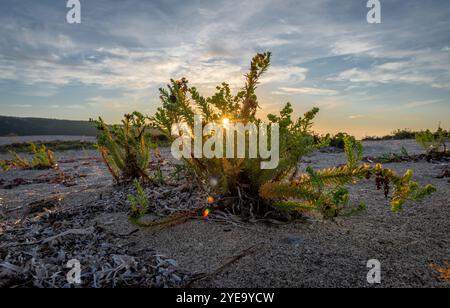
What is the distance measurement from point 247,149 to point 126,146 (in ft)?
6.59

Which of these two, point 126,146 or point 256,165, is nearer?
point 256,165

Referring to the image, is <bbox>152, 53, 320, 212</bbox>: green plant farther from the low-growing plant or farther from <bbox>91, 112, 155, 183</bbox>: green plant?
<bbox>91, 112, 155, 183</bbox>: green plant

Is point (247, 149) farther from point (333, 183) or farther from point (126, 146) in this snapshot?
point (126, 146)

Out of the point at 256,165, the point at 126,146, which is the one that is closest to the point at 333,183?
the point at 256,165

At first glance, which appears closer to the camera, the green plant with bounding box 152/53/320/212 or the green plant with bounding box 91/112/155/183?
the green plant with bounding box 152/53/320/212

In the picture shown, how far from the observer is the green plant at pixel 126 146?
413 cm

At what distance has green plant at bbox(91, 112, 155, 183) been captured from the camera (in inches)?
163

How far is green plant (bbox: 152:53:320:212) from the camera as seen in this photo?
2.62 metres

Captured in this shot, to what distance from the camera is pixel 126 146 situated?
4180mm

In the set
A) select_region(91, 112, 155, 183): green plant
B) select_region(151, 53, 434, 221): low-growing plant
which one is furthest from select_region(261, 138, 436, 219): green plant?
select_region(91, 112, 155, 183): green plant

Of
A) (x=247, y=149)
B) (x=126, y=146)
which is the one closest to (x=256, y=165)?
(x=247, y=149)

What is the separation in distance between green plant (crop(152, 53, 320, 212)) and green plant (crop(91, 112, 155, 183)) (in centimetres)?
140
